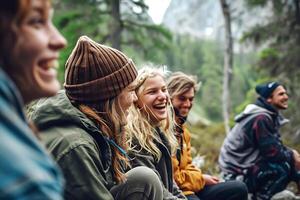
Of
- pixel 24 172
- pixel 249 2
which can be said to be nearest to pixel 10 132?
pixel 24 172

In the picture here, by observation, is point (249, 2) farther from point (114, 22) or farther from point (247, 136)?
point (247, 136)

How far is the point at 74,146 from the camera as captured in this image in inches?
89.0

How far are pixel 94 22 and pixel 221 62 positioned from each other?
52369mm

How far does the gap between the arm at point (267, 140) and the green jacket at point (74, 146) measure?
10.9ft

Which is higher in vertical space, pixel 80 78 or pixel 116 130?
pixel 80 78

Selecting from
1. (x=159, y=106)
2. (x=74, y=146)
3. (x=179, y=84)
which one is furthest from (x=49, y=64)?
(x=179, y=84)

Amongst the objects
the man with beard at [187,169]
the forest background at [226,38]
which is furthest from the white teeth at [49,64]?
the forest background at [226,38]

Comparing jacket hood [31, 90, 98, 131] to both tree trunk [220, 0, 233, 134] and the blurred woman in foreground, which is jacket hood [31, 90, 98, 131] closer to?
the blurred woman in foreground

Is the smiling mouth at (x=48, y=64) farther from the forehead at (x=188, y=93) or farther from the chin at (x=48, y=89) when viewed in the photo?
the forehead at (x=188, y=93)

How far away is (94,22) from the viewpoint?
1512cm

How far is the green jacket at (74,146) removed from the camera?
2.24m

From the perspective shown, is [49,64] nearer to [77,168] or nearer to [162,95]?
[77,168]

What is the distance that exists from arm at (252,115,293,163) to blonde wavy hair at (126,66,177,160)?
1688mm

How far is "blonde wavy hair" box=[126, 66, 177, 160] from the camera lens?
3.44 meters
